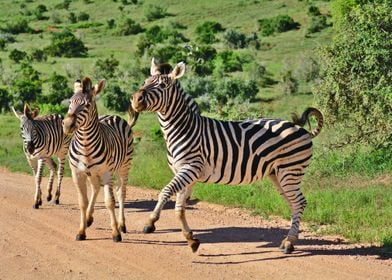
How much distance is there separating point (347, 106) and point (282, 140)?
235 inches

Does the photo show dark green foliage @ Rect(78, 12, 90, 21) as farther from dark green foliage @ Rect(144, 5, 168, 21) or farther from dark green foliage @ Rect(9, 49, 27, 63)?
dark green foliage @ Rect(9, 49, 27, 63)

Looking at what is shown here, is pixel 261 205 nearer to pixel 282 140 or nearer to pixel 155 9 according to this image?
pixel 282 140

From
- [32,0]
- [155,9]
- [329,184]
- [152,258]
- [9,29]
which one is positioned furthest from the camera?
[32,0]

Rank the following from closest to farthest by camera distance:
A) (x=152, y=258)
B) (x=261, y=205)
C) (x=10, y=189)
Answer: (x=152, y=258) → (x=261, y=205) → (x=10, y=189)

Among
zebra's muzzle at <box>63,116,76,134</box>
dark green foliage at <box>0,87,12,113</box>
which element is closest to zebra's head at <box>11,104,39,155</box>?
zebra's muzzle at <box>63,116,76,134</box>

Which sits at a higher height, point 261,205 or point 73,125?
point 73,125

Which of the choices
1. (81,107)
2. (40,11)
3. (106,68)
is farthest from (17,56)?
(81,107)

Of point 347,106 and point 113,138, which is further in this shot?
point 347,106

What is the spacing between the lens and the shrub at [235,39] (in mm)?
47938

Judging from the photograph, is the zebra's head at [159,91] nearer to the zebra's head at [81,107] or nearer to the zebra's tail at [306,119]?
the zebra's head at [81,107]

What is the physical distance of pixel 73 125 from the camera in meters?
8.43

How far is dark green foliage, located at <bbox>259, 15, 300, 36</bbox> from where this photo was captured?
51.6 m

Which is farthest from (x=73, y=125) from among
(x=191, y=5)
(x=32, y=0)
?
(x=32, y=0)

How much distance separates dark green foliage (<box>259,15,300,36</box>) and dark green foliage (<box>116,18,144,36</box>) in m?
10.5
